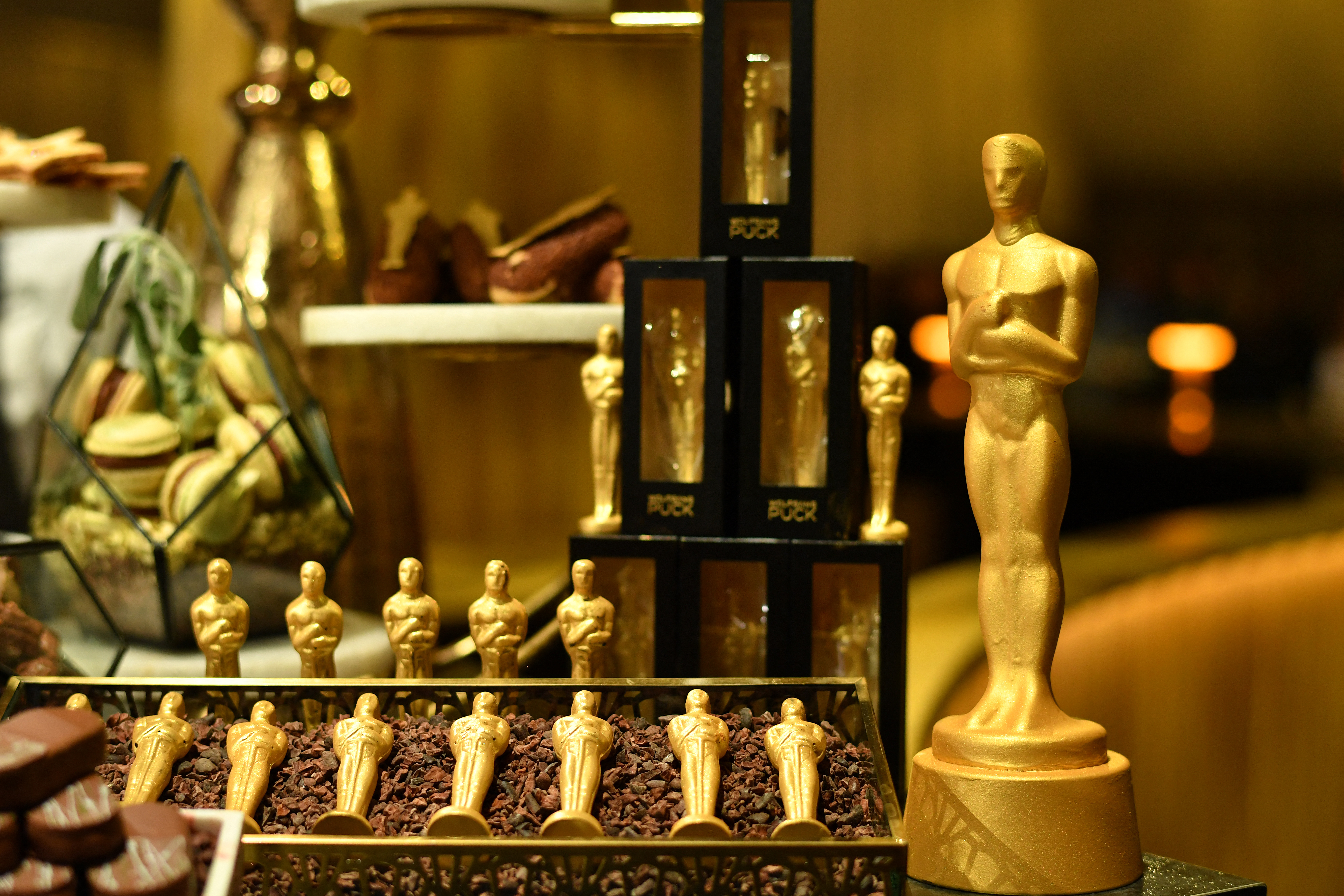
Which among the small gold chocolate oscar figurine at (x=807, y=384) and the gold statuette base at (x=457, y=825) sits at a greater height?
the small gold chocolate oscar figurine at (x=807, y=384)

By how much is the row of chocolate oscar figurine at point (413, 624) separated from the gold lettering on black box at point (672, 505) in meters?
0.12

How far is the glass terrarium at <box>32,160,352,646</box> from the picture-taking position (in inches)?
47.3

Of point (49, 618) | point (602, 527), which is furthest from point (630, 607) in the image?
point (49, 618)

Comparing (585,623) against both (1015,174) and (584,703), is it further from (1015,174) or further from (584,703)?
(1015,174)

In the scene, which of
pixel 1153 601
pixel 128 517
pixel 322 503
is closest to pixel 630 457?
pixel 322 503

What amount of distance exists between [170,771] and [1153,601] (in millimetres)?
1377

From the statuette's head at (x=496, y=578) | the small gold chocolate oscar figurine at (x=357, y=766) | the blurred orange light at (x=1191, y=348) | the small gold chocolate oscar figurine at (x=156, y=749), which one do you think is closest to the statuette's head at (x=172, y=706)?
the small gold chocolate oscar figurine at (x=156, y=749)

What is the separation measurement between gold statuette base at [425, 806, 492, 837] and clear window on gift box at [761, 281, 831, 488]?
0.41 metres

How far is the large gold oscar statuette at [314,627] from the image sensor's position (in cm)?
99

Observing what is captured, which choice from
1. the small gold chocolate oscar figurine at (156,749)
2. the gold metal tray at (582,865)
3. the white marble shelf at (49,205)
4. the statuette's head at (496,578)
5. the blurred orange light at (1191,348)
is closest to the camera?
the gold metal tray at (582,865)

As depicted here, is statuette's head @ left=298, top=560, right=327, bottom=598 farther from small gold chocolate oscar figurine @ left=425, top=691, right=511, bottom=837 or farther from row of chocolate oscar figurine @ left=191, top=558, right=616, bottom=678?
small gold chocolate oscar figurine @ left=425, top=691, right=511, bottom=837

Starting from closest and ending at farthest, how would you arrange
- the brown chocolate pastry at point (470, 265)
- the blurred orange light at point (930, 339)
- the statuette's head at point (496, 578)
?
the statuette's head at point (496, 578) → the brown chocolate pastry at point (470, 265) → the blurred orange light at point (930, 339)

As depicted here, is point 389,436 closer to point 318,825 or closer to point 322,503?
point 322,503

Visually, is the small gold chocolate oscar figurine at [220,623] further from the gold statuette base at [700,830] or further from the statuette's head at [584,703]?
the gold statuette base at [700,830]
